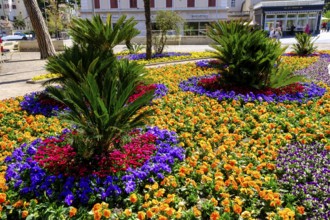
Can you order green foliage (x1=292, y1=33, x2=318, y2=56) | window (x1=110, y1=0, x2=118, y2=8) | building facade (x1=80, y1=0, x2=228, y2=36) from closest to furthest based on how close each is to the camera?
green foliage (x1=292, y1=33, x2=318, y2=56), building facade (x1=80, y1=0, x2=228, y2=36), window (x1=110, y1=0, x2=118, y2=8)

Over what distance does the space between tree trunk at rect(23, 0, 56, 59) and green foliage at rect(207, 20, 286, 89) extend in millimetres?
9736

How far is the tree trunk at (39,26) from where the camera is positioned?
14217 mm

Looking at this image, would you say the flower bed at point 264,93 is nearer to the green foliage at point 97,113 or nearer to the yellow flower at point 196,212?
the green foliage at point 97,113

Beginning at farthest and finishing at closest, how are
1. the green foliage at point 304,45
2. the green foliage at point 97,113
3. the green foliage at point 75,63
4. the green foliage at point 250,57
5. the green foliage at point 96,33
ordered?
the green foliage at point 304,45, the green foliage at point 96,33, the green foliage at point 250,57, the green foliage at point 75,63, the green foliage at point 97,113

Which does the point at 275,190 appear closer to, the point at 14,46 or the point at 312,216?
the point at 312,216

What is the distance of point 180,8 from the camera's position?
3881 cm

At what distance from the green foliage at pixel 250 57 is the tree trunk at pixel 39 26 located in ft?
31.9

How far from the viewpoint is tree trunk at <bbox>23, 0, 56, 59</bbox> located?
14.2m

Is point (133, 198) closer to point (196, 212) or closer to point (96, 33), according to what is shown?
point (196, 212)

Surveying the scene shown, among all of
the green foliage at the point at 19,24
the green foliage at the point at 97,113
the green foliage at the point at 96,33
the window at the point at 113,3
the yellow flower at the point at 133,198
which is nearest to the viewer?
the yellow flower at the point at 133,198

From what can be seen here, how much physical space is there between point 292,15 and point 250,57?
103 ft

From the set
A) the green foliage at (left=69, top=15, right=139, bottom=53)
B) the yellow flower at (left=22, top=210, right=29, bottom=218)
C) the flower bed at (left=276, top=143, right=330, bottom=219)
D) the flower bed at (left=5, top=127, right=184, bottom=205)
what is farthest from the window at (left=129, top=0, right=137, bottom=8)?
the yellow flower at (left=22, top=210, right=29, bottom=218)

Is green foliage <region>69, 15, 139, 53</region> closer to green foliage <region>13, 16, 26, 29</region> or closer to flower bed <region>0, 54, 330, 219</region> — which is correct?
flower bed <region>0, 54, 330, 219</region>

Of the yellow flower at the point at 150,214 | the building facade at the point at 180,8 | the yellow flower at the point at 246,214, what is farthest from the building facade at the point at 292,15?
the yellow flower at the point at 150,214
